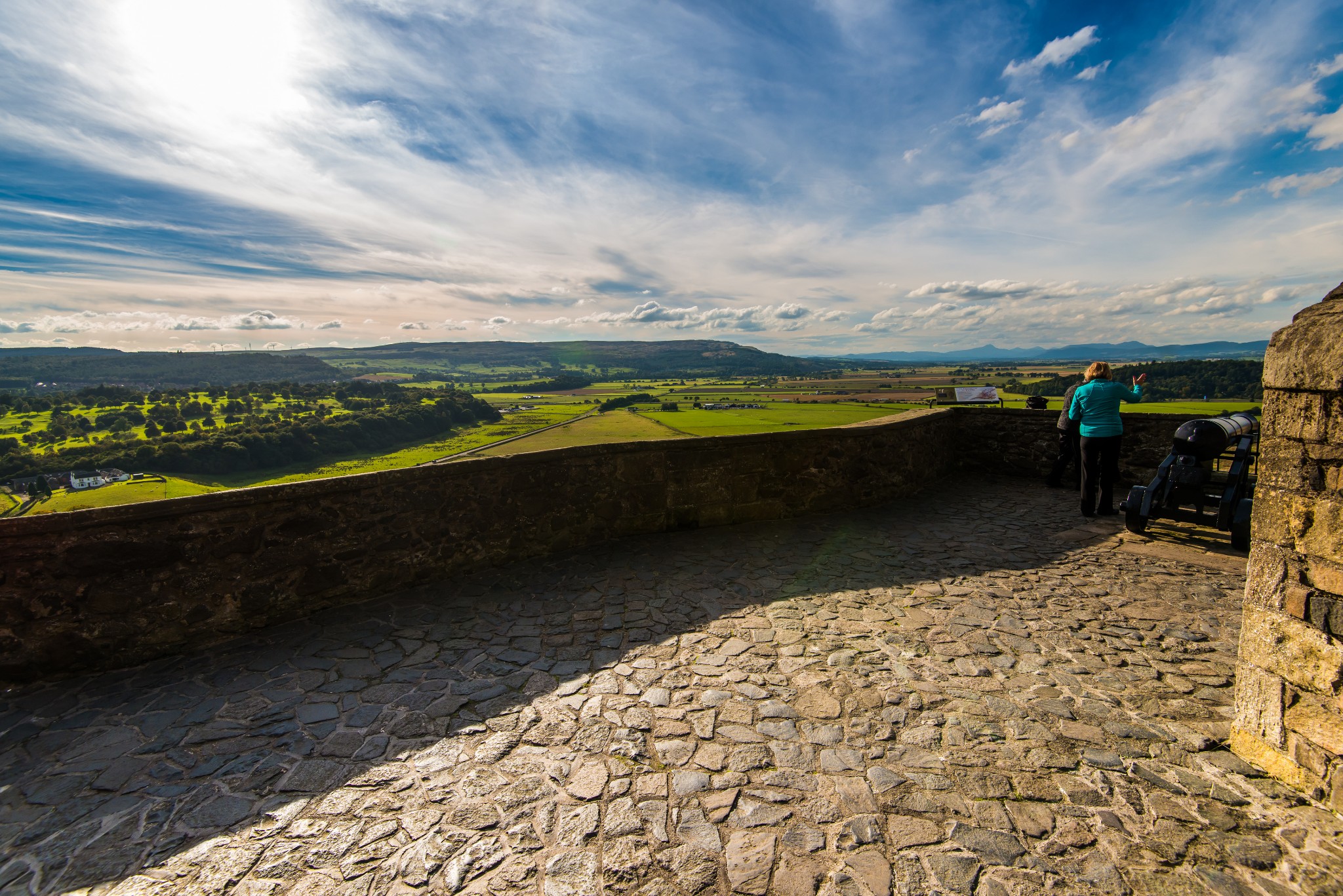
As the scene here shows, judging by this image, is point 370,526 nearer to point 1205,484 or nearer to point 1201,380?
point 1205,484

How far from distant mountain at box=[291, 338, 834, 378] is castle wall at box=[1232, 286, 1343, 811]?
141403mm

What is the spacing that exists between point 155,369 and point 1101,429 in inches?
3231

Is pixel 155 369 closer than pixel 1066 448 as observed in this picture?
No

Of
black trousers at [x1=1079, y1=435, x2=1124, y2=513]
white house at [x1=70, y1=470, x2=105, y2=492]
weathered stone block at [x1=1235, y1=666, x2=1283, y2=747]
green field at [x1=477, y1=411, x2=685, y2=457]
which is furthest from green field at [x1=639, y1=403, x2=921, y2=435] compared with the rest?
weathered stone block at [x1=1235, y1=666, x2=1283, y2=747]

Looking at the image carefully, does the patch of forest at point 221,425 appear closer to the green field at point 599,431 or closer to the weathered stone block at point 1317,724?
the green field at point 599,431

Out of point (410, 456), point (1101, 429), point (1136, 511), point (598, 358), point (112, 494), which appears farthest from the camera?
point (598, 358)

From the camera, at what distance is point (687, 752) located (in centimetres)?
289

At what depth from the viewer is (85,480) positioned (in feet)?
36.5

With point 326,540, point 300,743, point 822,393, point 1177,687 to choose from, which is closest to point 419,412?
point 326,540

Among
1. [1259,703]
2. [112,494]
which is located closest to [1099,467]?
[1259,703]

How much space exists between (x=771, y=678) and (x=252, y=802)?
286 centimetres

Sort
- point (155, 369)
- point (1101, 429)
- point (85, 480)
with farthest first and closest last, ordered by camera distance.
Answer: point (155, 369), point (85, 480), point (1101, 429)

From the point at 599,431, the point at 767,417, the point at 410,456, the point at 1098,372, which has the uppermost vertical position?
the point at 1098,372

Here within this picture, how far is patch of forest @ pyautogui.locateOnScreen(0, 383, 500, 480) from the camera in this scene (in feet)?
53.0
